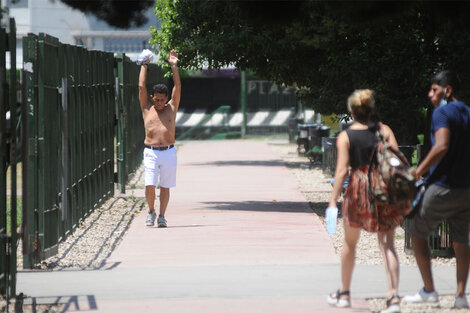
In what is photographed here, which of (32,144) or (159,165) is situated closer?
(32,144)

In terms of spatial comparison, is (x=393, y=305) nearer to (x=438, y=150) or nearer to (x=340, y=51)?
(x=438, y=150)

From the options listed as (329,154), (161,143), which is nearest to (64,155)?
(161,143)

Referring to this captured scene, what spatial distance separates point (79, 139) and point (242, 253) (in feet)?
10.9

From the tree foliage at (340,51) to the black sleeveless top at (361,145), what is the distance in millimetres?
5047

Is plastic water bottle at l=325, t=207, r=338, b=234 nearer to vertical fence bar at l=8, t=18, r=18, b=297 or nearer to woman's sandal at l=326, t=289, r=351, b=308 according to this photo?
woman's sandal at l=326, t=289, r=351, b=308

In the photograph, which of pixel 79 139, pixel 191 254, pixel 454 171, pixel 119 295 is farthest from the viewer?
pixel 79 139

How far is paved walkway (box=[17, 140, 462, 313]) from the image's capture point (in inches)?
322

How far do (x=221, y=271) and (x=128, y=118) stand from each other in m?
11.2

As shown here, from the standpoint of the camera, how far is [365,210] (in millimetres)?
7766

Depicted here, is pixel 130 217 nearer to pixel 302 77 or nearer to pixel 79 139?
pixel 79 139

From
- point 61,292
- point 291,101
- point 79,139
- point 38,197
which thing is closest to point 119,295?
point 61,292

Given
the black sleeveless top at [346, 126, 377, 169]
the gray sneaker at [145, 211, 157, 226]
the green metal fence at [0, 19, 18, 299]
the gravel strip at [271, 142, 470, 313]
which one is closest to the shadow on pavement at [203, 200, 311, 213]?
the gravel strip at [271, 142, 470, 313]

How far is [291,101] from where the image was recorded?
4291 centimetres

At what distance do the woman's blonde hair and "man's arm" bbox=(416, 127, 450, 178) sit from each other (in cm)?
57
